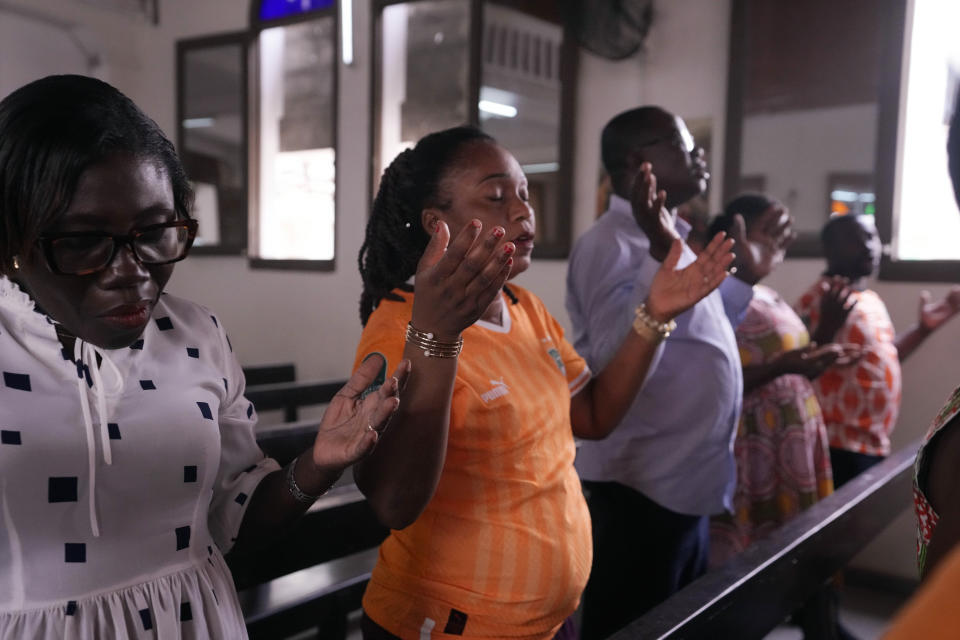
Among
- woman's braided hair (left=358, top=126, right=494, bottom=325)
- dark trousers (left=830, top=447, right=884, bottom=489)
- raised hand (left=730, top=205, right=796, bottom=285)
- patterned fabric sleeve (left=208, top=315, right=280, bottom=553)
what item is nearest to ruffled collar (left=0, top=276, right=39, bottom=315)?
patterned fabric sleeve (left=208, top=315, right=280, bottom=553)

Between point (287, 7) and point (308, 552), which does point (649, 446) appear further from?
point (287, 7)

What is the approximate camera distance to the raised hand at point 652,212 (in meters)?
1.68

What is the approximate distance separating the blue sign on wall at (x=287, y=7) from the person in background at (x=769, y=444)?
13.4 feet

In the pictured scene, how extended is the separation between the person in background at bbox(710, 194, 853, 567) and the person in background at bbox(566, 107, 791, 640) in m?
0.71

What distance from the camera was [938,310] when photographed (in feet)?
11.5

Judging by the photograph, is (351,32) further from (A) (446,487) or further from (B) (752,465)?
(A) (446,487)

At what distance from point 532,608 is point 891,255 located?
10.9ft

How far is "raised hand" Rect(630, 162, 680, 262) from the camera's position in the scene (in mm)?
1678

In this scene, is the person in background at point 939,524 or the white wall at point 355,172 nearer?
the person in background at point 939,524

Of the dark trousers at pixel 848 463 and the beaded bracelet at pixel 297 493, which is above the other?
the beaded bracelet at pixel 297 493

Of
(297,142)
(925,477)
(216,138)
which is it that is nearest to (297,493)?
(925,477)

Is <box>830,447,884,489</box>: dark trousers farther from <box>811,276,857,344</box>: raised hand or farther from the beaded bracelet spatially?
the beaded bracelet

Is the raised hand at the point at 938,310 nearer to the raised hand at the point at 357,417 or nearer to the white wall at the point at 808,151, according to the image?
the white wall at the point at 808,151

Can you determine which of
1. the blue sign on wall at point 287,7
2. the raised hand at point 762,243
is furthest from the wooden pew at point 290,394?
the blue sign on wall at point 287,7
